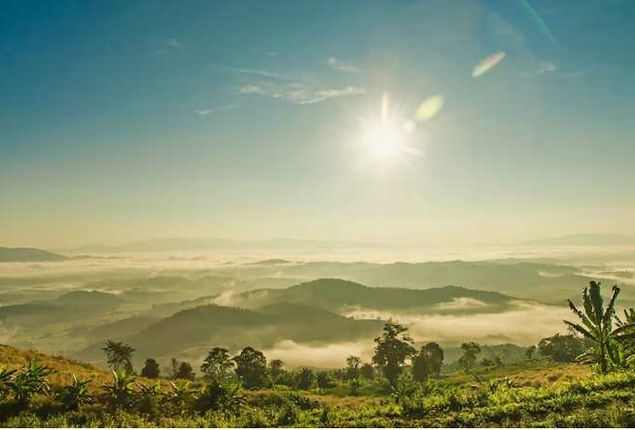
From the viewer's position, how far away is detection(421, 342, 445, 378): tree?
501 feet

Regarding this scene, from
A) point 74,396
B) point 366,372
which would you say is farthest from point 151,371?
point 366,372

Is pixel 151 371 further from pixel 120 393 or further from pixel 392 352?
pixel 392 352

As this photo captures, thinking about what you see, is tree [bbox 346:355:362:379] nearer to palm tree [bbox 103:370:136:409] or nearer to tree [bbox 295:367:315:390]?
tree [bbox 295:367:315:390]

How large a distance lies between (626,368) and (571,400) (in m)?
14.3

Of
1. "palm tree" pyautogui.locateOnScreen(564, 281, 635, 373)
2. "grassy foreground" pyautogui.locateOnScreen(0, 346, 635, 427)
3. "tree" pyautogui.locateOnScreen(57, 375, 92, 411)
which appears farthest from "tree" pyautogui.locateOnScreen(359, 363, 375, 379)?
"tree" pyautogui.locateOnScreen(57, 375, 92, 411)

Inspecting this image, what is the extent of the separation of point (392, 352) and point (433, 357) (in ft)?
156

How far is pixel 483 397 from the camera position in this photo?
24578mm

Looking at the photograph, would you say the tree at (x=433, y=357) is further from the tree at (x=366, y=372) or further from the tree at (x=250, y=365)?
the tree at (x=250, y=365)

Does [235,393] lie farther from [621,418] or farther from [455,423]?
[621,418]

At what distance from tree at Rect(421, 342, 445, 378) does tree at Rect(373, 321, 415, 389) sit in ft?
119

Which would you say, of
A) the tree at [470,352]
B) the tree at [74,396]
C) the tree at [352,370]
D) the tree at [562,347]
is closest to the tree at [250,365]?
the tree at [352,370]

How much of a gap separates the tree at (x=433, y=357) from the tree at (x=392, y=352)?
3632 cm

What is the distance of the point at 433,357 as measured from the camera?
15762cm

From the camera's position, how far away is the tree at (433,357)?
501 ft
